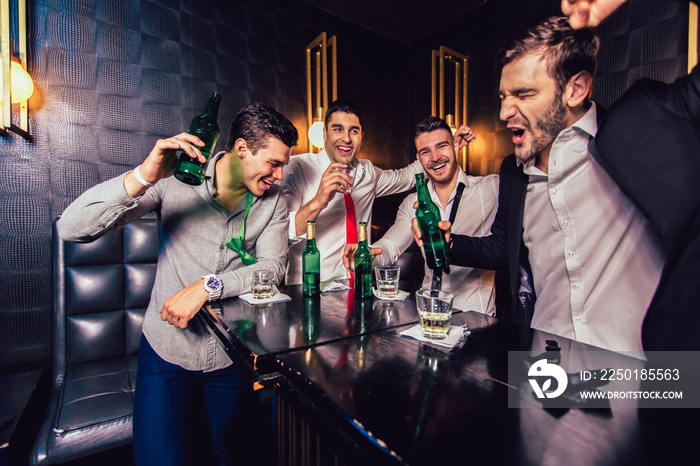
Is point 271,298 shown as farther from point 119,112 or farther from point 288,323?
point 119,112

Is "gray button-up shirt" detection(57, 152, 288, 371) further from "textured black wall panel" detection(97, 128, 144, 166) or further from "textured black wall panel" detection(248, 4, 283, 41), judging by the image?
"textured black wall panel" detection(248, 4, 283, 41)

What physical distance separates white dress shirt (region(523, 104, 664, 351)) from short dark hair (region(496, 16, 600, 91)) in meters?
0.18

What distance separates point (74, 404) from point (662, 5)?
15.4 feet

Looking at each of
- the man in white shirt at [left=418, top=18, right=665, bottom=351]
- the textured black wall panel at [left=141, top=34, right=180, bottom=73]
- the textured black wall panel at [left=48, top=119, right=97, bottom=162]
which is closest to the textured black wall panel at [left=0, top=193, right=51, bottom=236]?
the textured black wall panel at [left=48, top=119, right=97, bottom=162]

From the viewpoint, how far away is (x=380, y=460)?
566 mm

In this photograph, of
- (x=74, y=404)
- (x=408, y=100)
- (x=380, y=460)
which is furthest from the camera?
(x=408, y=100)

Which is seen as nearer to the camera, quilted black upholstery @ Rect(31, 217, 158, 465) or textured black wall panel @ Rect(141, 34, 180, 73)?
quilted black upholstery @ Rect(31, 217, 158, 465)

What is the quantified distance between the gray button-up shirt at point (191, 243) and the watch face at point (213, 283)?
0.10 ft

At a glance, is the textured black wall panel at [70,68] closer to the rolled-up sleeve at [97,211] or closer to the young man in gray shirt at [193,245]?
the young man in gray shirt at [193,245]

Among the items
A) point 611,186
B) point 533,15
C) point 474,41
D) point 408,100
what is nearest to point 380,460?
point 611,186

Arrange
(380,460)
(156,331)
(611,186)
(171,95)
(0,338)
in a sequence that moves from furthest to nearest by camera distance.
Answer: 1. (171,95)
2. (0,338)
3. (156,331)
4. (611,186)
5. (380,460)

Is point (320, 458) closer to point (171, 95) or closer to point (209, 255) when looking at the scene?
point (209, 255)

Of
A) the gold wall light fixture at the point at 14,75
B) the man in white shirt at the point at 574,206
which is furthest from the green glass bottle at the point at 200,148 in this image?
the gold wall light fixture at the point at 14,75

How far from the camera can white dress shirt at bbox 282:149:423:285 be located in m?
2.51
